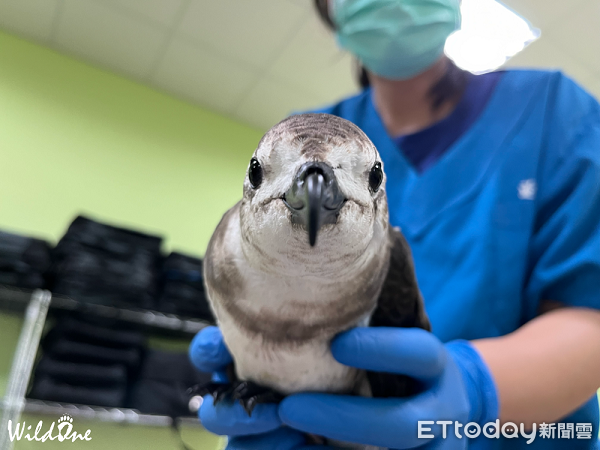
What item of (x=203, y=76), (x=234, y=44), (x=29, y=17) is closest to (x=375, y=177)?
(x=234, y=44)

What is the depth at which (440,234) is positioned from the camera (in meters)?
0.96

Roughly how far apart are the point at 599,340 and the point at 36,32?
2954 mm

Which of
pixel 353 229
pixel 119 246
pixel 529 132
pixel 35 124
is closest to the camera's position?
pixel 353 229

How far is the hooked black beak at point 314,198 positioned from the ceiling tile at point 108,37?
2.26 meters

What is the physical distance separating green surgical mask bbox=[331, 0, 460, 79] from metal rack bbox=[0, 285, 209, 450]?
1.52 m

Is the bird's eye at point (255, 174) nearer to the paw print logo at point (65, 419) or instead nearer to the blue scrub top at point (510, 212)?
the blue scrub top at point (510, 212)

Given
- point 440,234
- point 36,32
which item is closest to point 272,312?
point 440,234

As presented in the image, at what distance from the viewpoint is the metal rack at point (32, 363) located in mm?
1744

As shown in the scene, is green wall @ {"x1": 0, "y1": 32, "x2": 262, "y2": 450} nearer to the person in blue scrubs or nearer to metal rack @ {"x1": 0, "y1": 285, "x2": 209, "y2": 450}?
metal rack @ {"x1": 0, "y1": 285, "x2": 209, "y2": 450}

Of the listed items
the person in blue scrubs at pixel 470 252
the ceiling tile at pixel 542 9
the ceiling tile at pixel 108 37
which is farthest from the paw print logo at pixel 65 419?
the ceiling tile at pixel 542 9

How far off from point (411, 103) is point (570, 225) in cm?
49

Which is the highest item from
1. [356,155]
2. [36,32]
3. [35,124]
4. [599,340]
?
[36,32]

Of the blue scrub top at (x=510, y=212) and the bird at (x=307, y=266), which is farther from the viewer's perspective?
the blue scrub top at (x=510, y=212)

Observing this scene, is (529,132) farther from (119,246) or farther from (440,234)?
(119,246)
